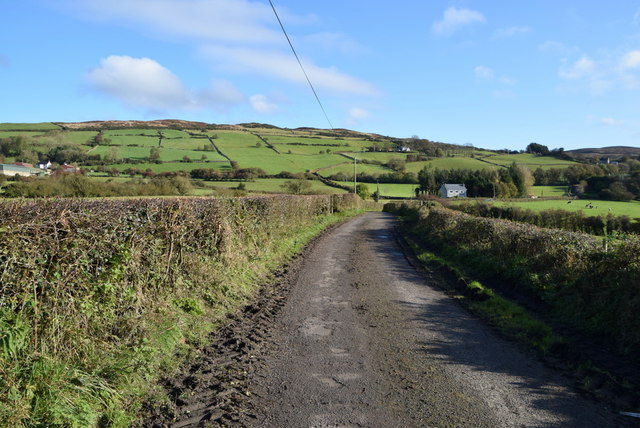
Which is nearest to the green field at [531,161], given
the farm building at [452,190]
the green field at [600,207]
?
the farm building at [452,190]

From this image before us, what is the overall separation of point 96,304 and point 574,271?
8.57 metres

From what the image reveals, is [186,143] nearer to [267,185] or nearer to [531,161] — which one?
[267,185]

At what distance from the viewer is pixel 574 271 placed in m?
8.28

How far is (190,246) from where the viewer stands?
800 cm

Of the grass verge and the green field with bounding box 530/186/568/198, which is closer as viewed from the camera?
the grass verge

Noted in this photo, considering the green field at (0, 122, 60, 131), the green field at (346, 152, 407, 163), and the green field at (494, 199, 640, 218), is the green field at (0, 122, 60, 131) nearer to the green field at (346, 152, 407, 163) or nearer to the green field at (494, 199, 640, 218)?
the green field at (346, 152, 407, 163)

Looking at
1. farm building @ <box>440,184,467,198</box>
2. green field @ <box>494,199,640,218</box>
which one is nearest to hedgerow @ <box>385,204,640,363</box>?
green field @ <box>494,199,640,218</box>

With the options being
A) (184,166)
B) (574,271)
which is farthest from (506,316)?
(184,166)

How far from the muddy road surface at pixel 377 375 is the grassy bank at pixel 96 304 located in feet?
1.96

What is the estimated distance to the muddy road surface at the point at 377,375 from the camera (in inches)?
158

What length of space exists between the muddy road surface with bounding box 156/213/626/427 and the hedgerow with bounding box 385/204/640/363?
5.60 feet

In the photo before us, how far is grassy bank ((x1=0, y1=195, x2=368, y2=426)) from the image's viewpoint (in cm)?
359

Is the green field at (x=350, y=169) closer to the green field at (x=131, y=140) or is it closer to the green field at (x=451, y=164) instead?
the green field at (x=451, y=164)

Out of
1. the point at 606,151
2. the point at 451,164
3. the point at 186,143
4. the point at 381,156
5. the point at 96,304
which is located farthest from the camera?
the point at 606,151
